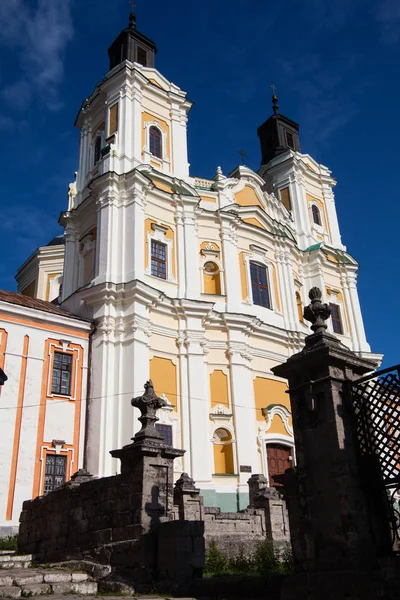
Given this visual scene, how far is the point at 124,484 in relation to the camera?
10.8 m

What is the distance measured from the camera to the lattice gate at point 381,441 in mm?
7039

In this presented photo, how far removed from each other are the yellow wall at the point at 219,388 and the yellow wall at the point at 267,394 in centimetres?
156

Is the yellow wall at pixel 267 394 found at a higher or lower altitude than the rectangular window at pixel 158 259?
lower

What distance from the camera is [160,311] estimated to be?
24.9 m

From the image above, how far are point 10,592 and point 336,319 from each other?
26.4 meters

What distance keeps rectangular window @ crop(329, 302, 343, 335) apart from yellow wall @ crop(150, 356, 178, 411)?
38.2 ft

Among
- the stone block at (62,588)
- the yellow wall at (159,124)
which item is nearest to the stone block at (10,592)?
the stone block at (62,588)

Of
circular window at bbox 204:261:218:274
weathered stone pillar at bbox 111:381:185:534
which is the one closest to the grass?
weathered stone pillar at bbox 111:381:185:534

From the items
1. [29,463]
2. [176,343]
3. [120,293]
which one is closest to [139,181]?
[120,293]

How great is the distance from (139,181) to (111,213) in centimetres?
193

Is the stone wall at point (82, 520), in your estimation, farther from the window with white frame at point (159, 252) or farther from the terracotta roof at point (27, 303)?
the window with white frame at point (159, 252)

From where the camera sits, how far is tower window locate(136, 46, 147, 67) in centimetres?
3300

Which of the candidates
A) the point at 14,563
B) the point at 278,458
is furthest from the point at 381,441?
the point at 278,458

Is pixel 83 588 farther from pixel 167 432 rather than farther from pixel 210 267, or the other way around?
pixel 210 267
